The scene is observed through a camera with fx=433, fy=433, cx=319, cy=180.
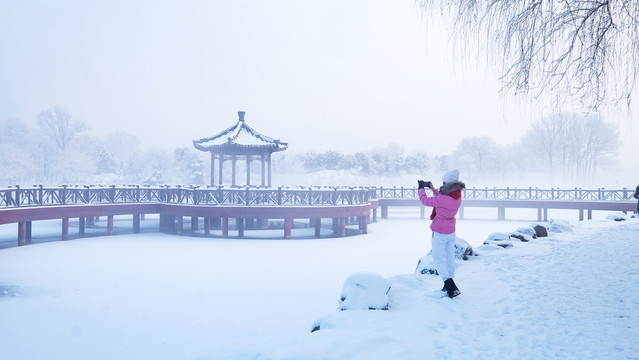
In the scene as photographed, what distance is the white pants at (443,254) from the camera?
613cm

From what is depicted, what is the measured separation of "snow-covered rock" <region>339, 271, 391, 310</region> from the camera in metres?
5.70

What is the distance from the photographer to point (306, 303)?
10398mm

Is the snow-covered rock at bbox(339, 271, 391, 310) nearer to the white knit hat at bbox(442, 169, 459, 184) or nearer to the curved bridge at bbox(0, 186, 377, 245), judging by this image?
the white knit hat at bbox(442, 169, 459, 184)

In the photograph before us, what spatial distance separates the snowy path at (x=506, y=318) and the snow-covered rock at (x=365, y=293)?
21 centimetres

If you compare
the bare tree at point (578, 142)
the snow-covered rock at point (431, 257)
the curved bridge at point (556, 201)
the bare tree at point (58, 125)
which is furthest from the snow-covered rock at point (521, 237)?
the bare tree at point (58, 125)

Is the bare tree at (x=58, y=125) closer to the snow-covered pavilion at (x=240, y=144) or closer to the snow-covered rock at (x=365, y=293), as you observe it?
the snow-covered pavilion at (x=240, y=144)

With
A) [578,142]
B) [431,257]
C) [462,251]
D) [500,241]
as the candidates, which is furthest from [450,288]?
[578,142]

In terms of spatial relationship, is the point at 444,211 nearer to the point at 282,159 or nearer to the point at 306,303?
the point at 306,303

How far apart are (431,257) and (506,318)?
2.97m

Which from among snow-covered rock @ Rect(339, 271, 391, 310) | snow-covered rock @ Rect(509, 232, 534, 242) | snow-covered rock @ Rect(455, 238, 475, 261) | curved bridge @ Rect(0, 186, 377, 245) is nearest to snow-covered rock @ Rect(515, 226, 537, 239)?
snow-covered rock @ Rect(509, 232, 534, 242)

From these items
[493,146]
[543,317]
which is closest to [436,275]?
[543,317]

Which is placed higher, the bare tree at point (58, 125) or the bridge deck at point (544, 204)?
the bare tree at point (58, 125)

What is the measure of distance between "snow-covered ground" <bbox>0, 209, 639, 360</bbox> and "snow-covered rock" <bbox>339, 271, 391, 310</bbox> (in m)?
0.16

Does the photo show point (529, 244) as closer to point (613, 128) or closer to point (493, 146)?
point (613, 128)
